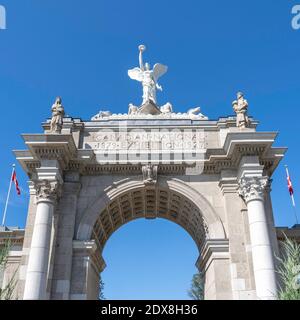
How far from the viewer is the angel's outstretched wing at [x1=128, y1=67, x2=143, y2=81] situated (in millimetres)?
29533

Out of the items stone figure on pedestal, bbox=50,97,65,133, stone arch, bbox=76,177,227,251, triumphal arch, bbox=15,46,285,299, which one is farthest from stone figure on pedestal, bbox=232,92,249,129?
stone figure on pedestal, bbox=50,97,65,133

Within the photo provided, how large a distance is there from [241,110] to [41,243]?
44.9 feet

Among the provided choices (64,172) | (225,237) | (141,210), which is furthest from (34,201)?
(225,237)

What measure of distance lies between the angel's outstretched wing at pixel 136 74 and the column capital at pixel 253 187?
1221 centimetres

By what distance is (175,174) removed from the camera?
2383cm

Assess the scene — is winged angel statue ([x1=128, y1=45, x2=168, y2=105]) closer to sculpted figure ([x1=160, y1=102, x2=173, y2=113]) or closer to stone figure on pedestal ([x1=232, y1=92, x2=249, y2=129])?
sculpted figure ([x1=160, y1=102, x2=173, y2=113])

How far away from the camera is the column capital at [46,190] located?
20906mm

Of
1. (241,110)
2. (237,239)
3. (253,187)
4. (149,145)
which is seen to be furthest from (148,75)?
(237,239)

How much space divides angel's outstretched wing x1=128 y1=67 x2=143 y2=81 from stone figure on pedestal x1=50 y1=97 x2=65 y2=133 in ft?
23.3

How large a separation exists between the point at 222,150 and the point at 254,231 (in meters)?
5.28

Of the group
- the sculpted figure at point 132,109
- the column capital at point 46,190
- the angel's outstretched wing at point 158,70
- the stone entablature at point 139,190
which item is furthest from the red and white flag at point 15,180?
the angel's outstretched wing at point 158,70

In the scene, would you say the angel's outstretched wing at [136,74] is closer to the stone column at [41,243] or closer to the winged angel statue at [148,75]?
the winged angel statue at [148,75]
